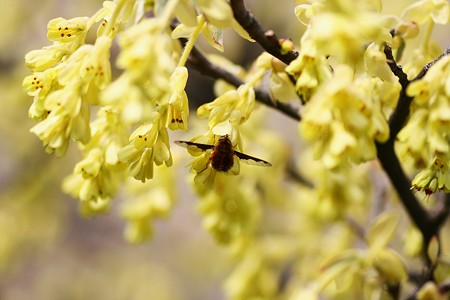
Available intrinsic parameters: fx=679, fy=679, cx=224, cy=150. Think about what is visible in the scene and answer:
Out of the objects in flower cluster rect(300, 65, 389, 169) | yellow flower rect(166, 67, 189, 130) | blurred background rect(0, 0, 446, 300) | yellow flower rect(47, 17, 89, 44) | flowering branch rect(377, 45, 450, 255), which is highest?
flower cluster rect(300, 65, 389, 169)

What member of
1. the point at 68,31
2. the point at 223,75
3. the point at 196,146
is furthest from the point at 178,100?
the point at 223,75

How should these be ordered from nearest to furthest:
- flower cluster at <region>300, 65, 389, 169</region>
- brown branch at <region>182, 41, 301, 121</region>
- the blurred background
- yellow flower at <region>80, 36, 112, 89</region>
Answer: flower cluster at <region>300, 65, 389, 169</region> < yellow flower at <region>80, 36, 112, 89</region> < brown branch at <region>182, 41, 301, 121</region> < the blurred background

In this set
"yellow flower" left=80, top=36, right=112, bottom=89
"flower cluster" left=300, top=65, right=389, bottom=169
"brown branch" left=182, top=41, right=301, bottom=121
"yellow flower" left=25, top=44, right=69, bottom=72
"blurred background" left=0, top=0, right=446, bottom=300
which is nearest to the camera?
"flower cluster" left=300, top=65, right=389, bottom=169

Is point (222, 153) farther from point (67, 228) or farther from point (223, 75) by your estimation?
point (67, 228)

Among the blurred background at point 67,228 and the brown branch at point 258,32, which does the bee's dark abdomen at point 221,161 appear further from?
the blurred background at point 67,228

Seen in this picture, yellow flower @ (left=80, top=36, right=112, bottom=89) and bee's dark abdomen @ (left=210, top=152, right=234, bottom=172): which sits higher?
yellow flower @ (left=80, top=36, right=112, bottom=89)

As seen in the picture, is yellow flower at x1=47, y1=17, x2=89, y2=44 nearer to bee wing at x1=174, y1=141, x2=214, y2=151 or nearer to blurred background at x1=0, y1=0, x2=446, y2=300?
bee wing at x1=174, y1=141, x2=214, y2=151

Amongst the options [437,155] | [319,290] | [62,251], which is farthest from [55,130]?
[62,251]

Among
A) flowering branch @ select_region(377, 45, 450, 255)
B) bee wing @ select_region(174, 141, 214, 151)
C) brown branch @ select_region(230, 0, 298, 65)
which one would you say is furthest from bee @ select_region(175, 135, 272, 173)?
flowering branch @ select_region(377, 45, 450, 255)
